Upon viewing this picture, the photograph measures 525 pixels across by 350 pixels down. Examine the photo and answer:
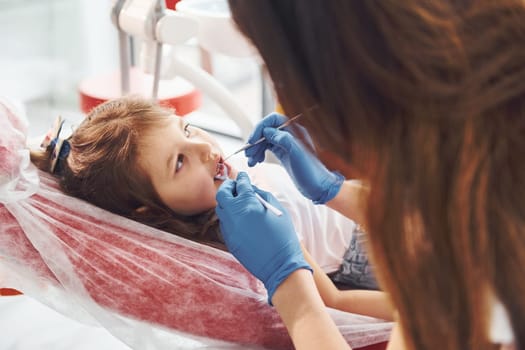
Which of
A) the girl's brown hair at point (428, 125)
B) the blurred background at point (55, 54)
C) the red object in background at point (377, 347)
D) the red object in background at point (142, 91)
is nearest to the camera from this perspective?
the girl's brown hair at point (428, 125)

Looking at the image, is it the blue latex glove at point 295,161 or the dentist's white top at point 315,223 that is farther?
the dentist's white top at point 315,223

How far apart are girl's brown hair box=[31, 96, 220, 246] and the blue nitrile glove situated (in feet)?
0.66

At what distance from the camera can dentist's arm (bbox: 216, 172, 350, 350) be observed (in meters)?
1.03

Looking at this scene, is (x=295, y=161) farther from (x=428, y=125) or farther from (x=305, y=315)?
(x=428, y=125)

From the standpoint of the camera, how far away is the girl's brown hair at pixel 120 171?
4.19 feet

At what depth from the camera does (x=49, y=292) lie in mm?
1252

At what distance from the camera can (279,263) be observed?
108 cm

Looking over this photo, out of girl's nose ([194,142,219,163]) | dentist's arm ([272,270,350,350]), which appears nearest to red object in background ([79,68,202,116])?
girl's nose ([194,142,219,163])

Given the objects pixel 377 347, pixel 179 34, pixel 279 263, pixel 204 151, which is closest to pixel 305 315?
pixel 279 263

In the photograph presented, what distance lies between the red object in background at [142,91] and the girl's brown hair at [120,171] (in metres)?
0.52

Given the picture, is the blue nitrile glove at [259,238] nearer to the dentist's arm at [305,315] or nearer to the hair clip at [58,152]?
the dentist's arm at [305,315]

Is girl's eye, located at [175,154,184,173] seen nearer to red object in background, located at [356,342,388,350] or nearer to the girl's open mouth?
the girl's open mouth

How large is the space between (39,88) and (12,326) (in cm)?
219

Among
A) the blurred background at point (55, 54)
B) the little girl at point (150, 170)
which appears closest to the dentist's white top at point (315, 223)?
the little girl at point (150, 170)
